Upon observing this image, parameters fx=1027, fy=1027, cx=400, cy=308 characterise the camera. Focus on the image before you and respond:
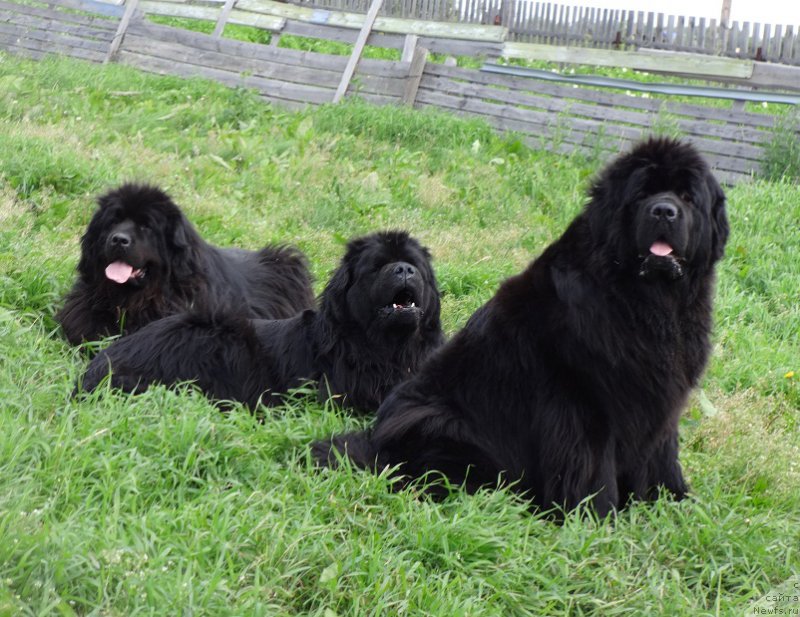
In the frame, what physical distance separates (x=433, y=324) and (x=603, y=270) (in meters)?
1.74

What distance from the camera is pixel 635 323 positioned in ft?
14.3

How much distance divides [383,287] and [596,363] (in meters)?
1.54

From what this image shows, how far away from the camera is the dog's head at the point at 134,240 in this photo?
6.24 m

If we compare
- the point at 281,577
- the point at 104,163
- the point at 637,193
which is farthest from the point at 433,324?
the point at 104,163

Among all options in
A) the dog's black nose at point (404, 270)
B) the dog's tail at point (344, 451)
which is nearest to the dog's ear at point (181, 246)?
the dog's black nose at point (404, 270)

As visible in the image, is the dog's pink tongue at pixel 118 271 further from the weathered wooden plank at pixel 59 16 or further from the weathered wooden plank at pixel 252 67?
the weathered wooden plank at pixel 59 16

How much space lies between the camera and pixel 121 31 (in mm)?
15883

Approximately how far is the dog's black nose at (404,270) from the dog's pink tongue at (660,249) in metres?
1.61

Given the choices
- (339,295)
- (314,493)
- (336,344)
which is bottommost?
(314,493)

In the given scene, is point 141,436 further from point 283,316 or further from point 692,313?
point 283,316

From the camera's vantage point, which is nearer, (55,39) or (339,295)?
(339,295)

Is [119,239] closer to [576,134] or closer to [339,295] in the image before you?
[339,295]

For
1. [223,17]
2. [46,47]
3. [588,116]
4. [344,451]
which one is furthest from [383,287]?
[46,47]

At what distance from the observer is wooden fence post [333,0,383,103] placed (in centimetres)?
1388
